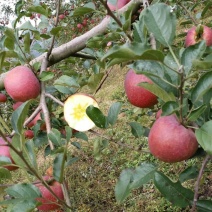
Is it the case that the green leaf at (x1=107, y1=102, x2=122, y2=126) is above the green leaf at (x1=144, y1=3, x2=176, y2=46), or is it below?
below

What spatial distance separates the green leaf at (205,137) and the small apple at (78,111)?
1.05 feet

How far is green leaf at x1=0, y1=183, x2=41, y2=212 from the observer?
1.98 ft

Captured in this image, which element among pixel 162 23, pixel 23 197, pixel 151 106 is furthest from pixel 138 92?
pixel 23 197

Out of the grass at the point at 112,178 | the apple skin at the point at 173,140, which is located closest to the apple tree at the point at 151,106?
the apple skin at the point at 173,140

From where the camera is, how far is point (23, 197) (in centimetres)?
63

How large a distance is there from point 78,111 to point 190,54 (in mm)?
336

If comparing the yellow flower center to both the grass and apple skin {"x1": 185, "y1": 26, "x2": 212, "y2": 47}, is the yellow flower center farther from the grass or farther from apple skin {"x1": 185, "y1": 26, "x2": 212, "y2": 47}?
the grass

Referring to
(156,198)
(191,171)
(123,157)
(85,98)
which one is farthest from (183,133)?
(123,157)

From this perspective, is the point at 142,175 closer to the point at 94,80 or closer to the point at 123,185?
the point at 123,185

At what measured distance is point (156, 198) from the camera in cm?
173

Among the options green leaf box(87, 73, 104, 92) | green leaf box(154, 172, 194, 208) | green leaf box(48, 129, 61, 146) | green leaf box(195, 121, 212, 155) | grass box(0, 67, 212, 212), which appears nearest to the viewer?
green leaf box(195, 121, 212, 155)

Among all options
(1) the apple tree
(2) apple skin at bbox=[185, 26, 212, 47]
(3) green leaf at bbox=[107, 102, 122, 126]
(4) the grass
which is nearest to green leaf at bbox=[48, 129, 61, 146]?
(1) the apple tree

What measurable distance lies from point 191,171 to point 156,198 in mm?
1090

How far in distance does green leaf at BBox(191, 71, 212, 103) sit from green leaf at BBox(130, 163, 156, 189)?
0.15 m
